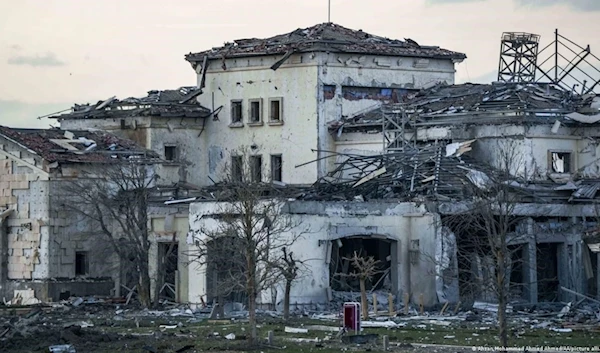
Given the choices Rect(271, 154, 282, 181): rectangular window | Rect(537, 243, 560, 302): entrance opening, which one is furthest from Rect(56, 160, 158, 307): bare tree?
Rect(537, 243, 560, 302): entrance opening

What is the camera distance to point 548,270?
58.1m

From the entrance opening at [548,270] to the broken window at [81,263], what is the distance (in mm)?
15029

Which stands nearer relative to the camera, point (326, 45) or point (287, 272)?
point (287, 272)

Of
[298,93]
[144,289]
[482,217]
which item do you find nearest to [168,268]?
[144,289]

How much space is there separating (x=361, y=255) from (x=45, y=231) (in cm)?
1095

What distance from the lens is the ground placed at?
4053cm

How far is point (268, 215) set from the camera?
5319 centimetres

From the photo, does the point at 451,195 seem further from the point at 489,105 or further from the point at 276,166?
the point at 276,166

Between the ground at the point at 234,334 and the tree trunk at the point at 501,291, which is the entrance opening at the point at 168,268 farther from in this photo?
the tree trunk at the point at 501,291

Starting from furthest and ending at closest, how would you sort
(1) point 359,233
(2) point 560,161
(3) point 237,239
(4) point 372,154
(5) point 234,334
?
1. (4) point 372,154
2. (2) point 560,161
3. (1) point 359,233
4. (3) point 237,239
5. (5) point 234,334

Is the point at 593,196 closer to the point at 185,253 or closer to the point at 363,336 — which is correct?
the point at 185,253

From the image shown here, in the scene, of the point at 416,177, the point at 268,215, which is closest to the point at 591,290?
the point at 416,177

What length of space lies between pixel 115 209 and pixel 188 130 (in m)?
8.95

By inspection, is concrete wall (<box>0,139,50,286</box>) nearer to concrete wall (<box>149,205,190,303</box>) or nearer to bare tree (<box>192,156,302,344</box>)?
concrete wall (<box>149,205,190,303</box>)
